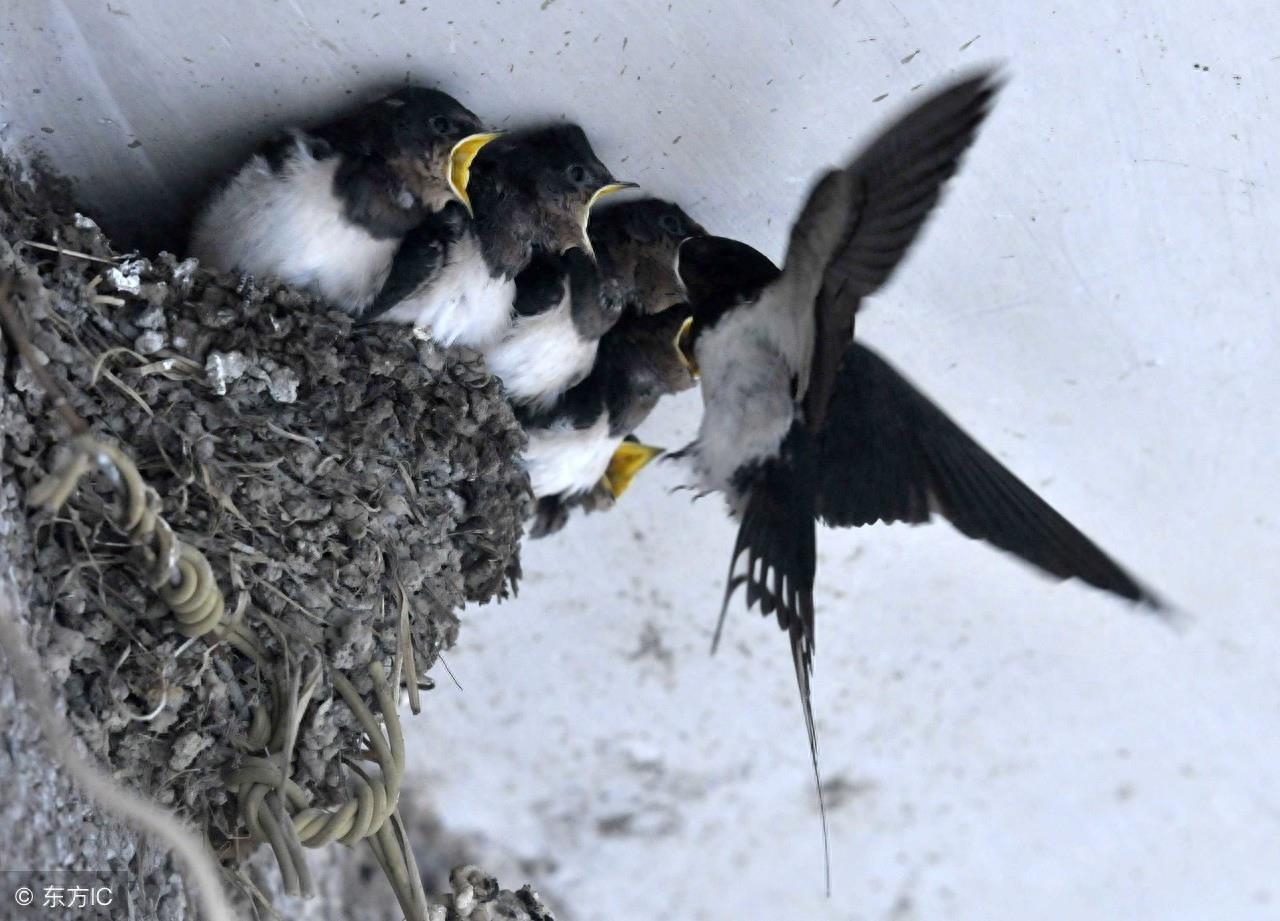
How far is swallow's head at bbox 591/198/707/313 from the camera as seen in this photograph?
223 cm

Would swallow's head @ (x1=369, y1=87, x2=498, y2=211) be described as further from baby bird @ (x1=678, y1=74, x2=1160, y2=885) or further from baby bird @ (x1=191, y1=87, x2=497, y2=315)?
baby bird @ (x1=678, y1=74, x2=1160, y2=885)

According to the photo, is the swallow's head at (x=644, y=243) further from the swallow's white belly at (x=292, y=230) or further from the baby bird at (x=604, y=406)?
the swallow's white belly at (x=292, y=230)

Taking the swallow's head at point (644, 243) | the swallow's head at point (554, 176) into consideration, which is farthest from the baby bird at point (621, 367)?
the swallow's head at point (554, 176)

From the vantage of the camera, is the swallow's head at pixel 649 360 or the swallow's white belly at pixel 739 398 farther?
the swallow's head at pixel 649 360

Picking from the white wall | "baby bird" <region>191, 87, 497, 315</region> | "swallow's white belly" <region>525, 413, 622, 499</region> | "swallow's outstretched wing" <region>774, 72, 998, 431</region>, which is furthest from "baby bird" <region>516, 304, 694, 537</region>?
"swallow's outstretched wing" <region>774, 72, 998, 431</region>

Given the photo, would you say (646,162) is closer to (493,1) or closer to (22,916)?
(493,1)

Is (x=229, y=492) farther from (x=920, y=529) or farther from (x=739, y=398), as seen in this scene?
(x=920, y=529)

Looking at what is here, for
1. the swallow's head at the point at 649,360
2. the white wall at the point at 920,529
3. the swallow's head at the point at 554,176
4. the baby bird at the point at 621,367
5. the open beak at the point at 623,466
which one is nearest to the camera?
the white wall at the point at 920,529

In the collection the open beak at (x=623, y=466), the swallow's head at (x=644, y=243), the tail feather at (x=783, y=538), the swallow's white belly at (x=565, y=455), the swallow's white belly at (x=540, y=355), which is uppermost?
the swallow's head at (x=644, y=243)

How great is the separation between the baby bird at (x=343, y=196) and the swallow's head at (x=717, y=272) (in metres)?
0.32

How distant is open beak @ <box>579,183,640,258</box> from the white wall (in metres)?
0.04

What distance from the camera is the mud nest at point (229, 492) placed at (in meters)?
1.69

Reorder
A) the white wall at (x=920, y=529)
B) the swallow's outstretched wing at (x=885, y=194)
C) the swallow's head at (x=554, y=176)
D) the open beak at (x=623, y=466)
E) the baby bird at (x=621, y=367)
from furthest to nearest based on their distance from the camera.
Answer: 1. the open beak at (x=623, y=466)
2. the baby bird at (x=621, y=367)
3. the swallow's head at (x=554, y=176)
4. the white wall at (x=920, y=529)
5. the swallow's outstretched wing at (x=885, y=194)

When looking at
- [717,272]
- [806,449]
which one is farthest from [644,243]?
[806,449]
